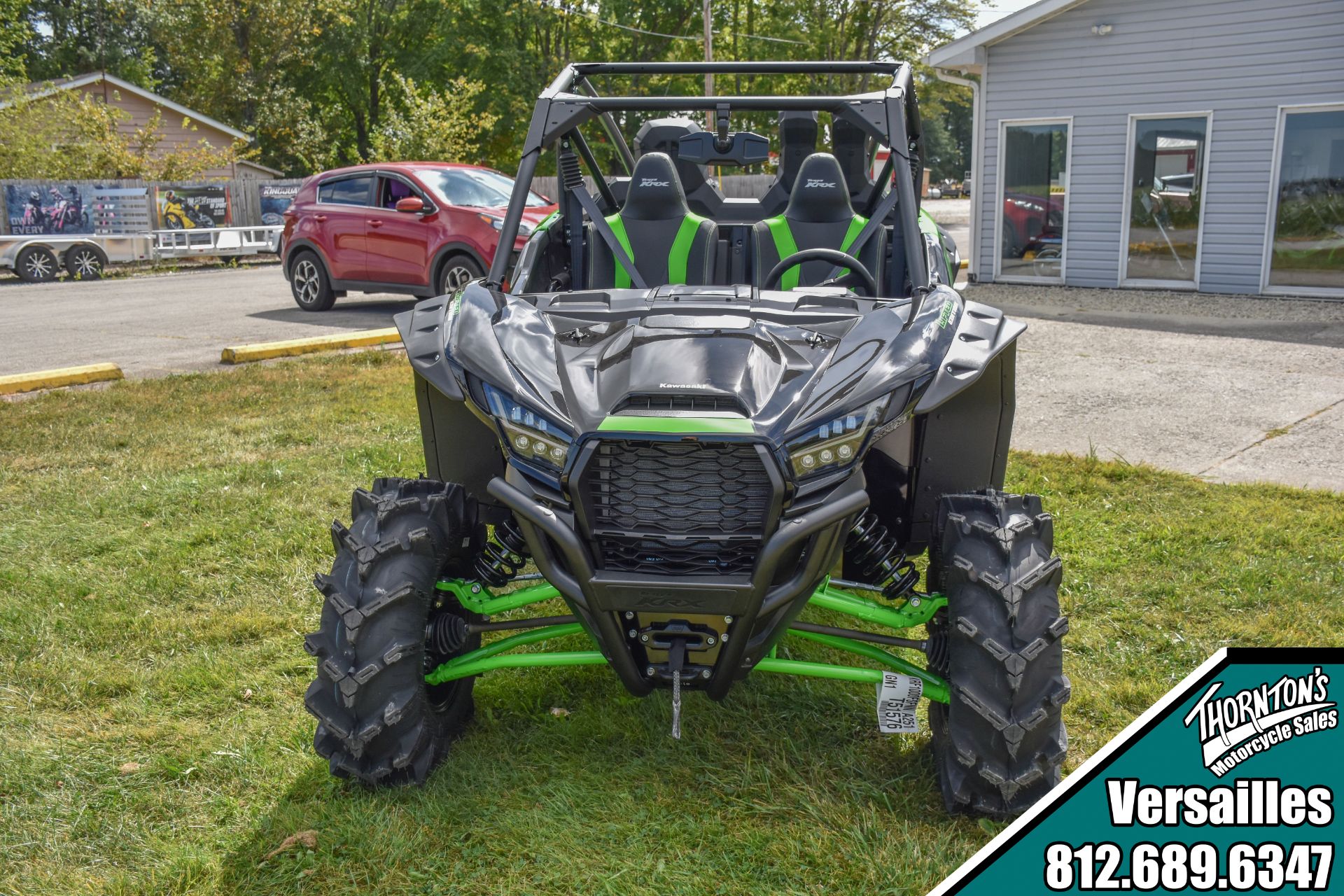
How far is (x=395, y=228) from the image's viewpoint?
12.7 m

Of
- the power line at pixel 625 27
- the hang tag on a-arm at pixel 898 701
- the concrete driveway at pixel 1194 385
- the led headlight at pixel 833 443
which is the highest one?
the power line at pixel 625 27

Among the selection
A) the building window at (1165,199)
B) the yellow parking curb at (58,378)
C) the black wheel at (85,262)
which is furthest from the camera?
the black wheel at (85,262)

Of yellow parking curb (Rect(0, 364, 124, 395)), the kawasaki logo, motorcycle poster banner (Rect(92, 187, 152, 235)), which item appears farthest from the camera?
motorcycle poster banner (Rect(92, 187, 152, 235))

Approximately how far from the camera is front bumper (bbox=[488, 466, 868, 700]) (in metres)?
2.71

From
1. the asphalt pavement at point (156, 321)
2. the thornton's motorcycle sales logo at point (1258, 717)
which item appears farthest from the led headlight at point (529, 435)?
the asphalt pavement at point (156, 321)

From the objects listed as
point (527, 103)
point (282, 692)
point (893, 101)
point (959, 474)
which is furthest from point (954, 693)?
point (527, 103)

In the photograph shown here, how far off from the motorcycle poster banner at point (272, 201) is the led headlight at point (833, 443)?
2760 cm

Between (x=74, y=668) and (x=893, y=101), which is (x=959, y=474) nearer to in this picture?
(x=893, y=101)

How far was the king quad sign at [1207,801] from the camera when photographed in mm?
1965

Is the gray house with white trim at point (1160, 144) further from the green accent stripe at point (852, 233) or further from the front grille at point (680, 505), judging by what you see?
the front grille at point (680, 505)

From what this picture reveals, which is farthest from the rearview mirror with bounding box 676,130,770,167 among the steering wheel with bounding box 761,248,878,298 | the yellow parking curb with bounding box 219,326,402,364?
the yellow parking curb with bounding box 219,326,402,364

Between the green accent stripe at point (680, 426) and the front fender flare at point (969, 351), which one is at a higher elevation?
the front fender flare at point (969, 351)

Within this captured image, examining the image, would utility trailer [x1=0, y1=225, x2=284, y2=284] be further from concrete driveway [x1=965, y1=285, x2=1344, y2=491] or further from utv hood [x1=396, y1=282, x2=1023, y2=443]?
utv hood [x1=396, y1=282, x2=1023, y2=443]

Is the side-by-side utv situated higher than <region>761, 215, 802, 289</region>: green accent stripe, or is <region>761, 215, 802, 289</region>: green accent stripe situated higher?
<region>761, 215, 802, 289</region>: green accent stripe
